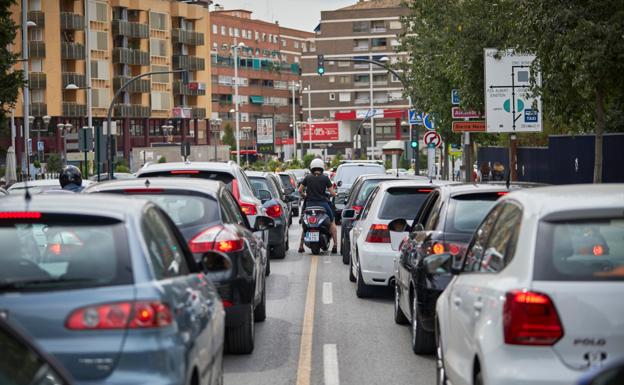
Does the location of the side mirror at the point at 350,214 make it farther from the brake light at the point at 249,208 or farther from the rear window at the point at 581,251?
the rear window at the point at 581,251

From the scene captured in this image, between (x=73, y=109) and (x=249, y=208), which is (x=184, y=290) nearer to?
(x=249, y=208)

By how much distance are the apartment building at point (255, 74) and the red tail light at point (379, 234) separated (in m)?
139

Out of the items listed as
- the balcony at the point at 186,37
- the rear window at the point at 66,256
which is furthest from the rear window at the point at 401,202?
the balcony at the point at 186,37

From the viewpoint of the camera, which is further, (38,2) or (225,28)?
(225,28)

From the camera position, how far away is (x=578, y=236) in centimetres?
673

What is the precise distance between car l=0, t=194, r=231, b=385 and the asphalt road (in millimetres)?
3275

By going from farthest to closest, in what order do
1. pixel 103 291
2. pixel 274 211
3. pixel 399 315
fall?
Result: 1. pixel 274 211
2. pixel 399 315
3. pixel 103 291

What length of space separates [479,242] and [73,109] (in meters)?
88.9

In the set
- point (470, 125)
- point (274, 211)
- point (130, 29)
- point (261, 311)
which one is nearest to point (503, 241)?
point (261, 311)

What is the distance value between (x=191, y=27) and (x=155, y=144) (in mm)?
14641

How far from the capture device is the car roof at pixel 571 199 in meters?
6.75

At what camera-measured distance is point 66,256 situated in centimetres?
670

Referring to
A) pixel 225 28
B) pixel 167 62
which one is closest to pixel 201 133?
pixel 225 28

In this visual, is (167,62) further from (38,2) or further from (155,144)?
(38,2)
